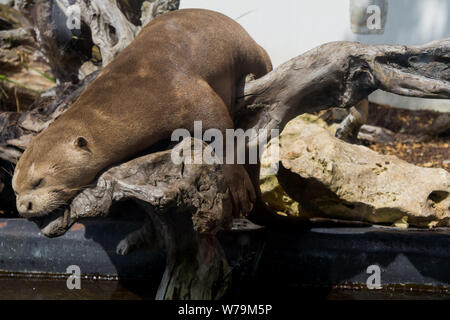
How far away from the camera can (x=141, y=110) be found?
1.98m

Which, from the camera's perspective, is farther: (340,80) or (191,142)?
(340,80)

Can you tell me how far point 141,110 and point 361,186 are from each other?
62.1 inches

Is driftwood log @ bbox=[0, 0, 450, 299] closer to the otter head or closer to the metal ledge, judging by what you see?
the otter head

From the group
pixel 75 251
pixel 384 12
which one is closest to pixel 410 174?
pixel 384 12

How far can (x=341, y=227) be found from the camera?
107 inches

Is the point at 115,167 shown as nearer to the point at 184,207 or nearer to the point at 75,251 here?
the point at 184,207

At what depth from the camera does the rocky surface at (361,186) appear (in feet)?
9.42

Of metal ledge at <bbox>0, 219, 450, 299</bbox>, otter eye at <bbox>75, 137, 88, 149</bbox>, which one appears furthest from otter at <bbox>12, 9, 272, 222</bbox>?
metal ledge at <bbox>0, 219, 450, 299</bbox>

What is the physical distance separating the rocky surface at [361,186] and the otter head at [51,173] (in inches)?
57.7

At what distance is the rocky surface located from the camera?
2871 millimetres

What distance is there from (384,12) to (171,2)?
169 centimetres

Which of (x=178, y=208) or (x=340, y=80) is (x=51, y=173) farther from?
(x=340, y=80)

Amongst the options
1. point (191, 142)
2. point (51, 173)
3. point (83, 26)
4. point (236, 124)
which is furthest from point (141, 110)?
point (83, 26)

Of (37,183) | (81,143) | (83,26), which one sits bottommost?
(37,183)
